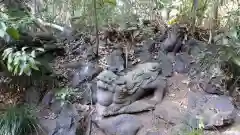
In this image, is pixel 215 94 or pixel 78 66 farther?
pixel 78 66

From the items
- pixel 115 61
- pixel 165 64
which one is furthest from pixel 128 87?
pixel 165 64

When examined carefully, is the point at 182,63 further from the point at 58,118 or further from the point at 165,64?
the point at 58,118

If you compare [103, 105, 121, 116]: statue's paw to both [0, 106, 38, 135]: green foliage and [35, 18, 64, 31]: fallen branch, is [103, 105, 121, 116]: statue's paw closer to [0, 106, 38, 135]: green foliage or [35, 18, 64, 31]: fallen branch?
[0, 106, 38, 135]: green foliage

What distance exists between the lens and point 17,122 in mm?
2611

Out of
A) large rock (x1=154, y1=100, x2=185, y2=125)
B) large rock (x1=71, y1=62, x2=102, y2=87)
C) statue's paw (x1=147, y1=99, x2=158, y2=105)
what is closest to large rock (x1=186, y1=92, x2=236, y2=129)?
large rock (x1=154, y1=100, x2=185, y2=125)

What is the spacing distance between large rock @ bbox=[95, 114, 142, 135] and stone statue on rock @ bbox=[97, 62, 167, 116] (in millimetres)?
63

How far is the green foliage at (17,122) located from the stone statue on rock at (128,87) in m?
0.63

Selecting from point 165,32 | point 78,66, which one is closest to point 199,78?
point 165,32

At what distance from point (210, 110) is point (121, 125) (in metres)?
0.74

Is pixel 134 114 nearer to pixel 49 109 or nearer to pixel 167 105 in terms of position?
pixel 167 105

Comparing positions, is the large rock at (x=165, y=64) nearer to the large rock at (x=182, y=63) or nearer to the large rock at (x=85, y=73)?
the large rock at (x=182, y=63)

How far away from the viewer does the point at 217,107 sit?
255 centimetres

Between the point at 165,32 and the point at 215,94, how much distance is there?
916mm

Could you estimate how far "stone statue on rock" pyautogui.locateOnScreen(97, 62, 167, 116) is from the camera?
2.66m
